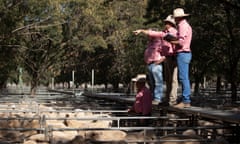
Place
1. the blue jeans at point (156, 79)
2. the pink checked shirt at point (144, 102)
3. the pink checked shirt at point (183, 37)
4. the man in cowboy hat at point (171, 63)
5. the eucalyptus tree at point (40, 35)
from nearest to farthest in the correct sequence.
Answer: the pink checked shirt at point (183, 37)
the pink checked shirt at point (144, 102)
the man in cowboy hat at point (171, 63)
the blue jeans at point (156, 79)
the eucalyptus tree at point (40, 35)

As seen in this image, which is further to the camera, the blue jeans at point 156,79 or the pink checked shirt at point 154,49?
the blue jeans at point 156,79

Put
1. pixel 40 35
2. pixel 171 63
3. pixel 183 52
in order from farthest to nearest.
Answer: pixel 40 35
pixel 171 63
pixel 183 52

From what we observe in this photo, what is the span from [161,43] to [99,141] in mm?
3190

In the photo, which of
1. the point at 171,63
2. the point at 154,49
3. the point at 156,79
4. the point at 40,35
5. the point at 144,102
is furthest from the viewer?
the point at 40,35

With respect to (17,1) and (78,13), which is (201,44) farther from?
(17,1)

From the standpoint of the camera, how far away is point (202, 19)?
Result: 101ft

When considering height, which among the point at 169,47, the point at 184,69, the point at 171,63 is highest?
the point at 169,47

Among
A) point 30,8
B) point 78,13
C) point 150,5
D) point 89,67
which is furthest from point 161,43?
point 89,67

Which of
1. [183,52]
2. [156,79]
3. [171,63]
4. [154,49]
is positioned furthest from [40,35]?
[183,52]

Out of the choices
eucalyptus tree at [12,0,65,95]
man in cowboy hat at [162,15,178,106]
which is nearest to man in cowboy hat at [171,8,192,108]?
man in cowboy hat at [162,15,178,106]

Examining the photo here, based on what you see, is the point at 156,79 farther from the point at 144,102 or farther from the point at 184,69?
the point at 184,69

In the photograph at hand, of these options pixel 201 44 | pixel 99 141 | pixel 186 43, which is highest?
pixel 201 44

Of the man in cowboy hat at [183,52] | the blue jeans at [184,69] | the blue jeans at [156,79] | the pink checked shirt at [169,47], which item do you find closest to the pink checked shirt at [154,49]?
the blue jeans at [156,79]

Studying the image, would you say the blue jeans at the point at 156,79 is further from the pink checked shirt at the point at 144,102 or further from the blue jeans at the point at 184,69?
the blue jeans at the point at 184,69
